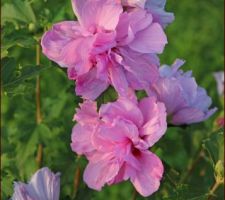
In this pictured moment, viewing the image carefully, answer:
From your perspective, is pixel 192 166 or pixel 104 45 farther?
pixel 192 166

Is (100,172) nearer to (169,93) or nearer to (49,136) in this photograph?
(169,93)

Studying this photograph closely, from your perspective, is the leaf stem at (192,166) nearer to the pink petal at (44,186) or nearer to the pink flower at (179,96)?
the pink flower at (179,96)

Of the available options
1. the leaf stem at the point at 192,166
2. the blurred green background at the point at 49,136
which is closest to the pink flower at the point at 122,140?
the blurred green background at the point at 49,136

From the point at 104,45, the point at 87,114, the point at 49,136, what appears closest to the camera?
the point at 104,45

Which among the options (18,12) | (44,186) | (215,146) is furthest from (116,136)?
(18,12)

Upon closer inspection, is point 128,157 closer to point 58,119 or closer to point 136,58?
point 136,58

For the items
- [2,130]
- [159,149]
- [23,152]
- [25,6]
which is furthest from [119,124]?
[2,130]
